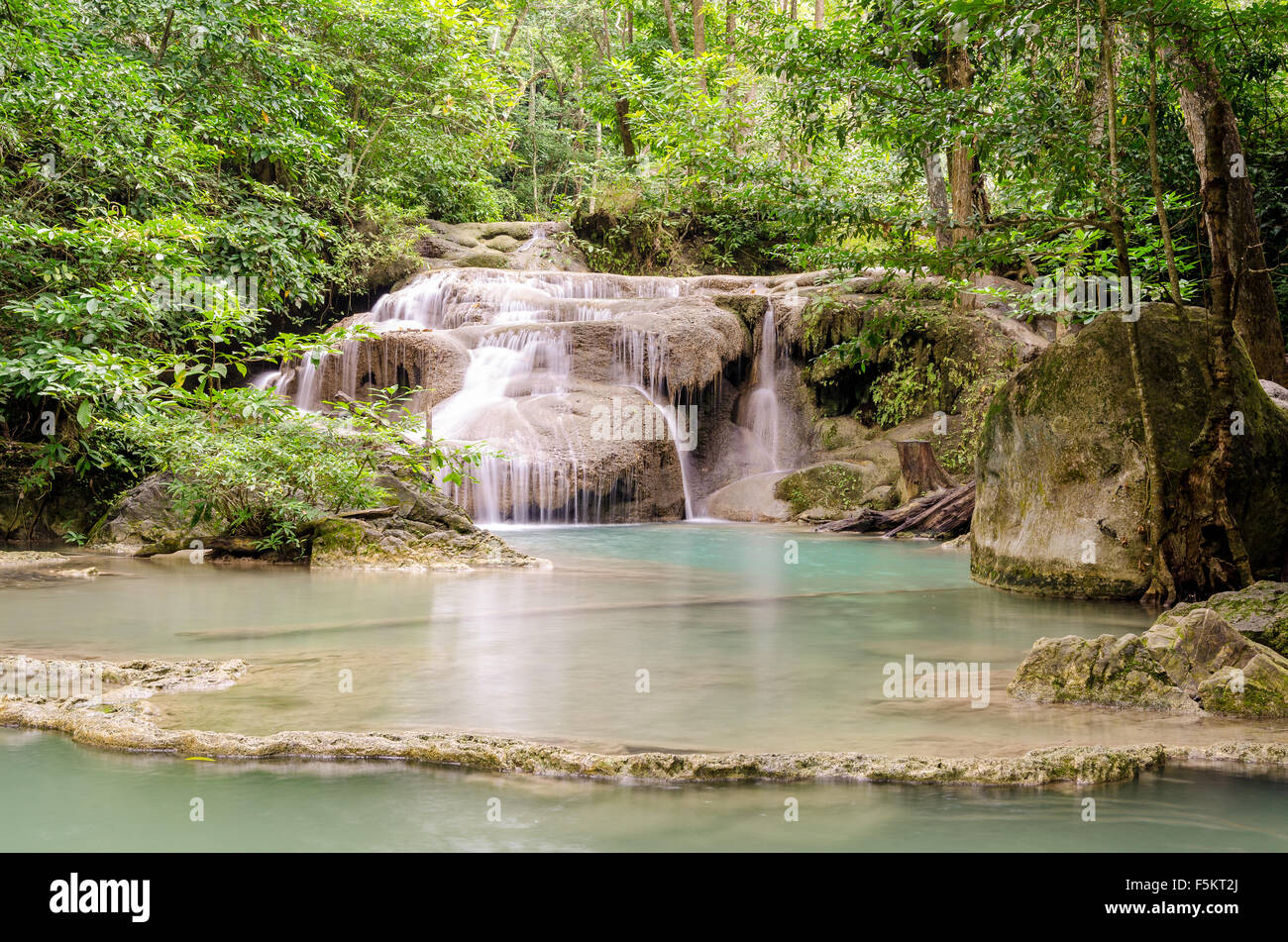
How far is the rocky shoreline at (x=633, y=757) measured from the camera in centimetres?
294

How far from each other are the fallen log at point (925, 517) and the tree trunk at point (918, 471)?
293 millimetres

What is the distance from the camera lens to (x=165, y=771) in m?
2.97

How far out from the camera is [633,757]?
119 inches

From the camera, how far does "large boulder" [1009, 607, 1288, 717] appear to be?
372 cm

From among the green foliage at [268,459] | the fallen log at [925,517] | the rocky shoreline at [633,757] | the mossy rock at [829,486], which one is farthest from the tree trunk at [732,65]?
the rocky shoreline at [633,757]

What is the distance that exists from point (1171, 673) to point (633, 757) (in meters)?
2.44

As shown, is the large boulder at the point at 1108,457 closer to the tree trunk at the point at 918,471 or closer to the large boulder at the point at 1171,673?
the large boulder at the point at 1171,673

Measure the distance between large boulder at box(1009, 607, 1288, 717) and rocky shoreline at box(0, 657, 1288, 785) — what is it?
0.54 m

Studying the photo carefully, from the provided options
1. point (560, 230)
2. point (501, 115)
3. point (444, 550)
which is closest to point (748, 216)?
point (560, 230)

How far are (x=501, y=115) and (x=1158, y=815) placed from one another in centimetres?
2474

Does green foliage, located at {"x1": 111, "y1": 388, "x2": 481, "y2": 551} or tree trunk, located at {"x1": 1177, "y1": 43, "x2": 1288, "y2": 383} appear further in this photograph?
tree trunk, located at {"x1": 1177, "y1": 43, "x2": 1288, "y2": 383}

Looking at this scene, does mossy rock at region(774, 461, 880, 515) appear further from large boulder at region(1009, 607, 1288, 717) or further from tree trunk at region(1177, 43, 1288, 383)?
large boulder at region(1009, 607, 1288, 717)

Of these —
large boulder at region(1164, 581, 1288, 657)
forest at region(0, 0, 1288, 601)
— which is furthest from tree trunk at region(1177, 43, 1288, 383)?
large boulder at region(1164, 581, 1288, 657)
